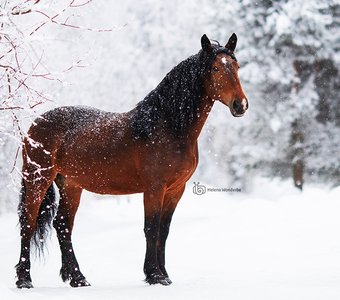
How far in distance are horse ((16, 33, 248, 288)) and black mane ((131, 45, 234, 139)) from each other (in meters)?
0.01

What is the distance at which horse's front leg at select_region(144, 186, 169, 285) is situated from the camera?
636 cm

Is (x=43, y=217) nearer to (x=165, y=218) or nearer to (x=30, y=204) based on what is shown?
(x=30, y=204)

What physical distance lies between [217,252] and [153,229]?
570cm

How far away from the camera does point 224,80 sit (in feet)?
20.3

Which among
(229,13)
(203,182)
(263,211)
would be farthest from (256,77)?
(203,182)

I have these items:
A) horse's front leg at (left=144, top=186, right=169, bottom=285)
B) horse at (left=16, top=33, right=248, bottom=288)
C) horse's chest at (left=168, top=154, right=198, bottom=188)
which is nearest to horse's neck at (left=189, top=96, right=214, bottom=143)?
horse at (left=16, top=33, right=248, bottom=288)

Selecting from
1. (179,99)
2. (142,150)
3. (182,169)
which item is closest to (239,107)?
(179,99)

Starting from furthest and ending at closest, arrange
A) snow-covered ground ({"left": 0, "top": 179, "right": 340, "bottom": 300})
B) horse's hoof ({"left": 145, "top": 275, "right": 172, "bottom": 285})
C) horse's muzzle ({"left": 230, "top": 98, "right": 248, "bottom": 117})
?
horse's hoof ({"left": 145, "top": 275, "right": 172, "bottom": 285}) → snow-covered ground ({"left": 0, "top": 179, "right": 340, "bottom": 300}) → horse's muzzle ({"left": 230, "top": 98, "right": 248, "bottom": 117})

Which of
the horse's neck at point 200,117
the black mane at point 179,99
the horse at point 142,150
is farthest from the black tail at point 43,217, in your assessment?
the horse's neck at point 200,117

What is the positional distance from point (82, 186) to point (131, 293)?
168 centimetres

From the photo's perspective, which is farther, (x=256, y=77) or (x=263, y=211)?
(x=256, y=77)

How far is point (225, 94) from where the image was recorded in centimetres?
619

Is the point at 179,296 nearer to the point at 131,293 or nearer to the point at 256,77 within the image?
the point at 131,293

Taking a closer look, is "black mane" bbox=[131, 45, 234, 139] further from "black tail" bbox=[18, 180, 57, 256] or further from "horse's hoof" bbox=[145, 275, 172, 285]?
"black tail" bbox=[18, 180, 57, 256]
